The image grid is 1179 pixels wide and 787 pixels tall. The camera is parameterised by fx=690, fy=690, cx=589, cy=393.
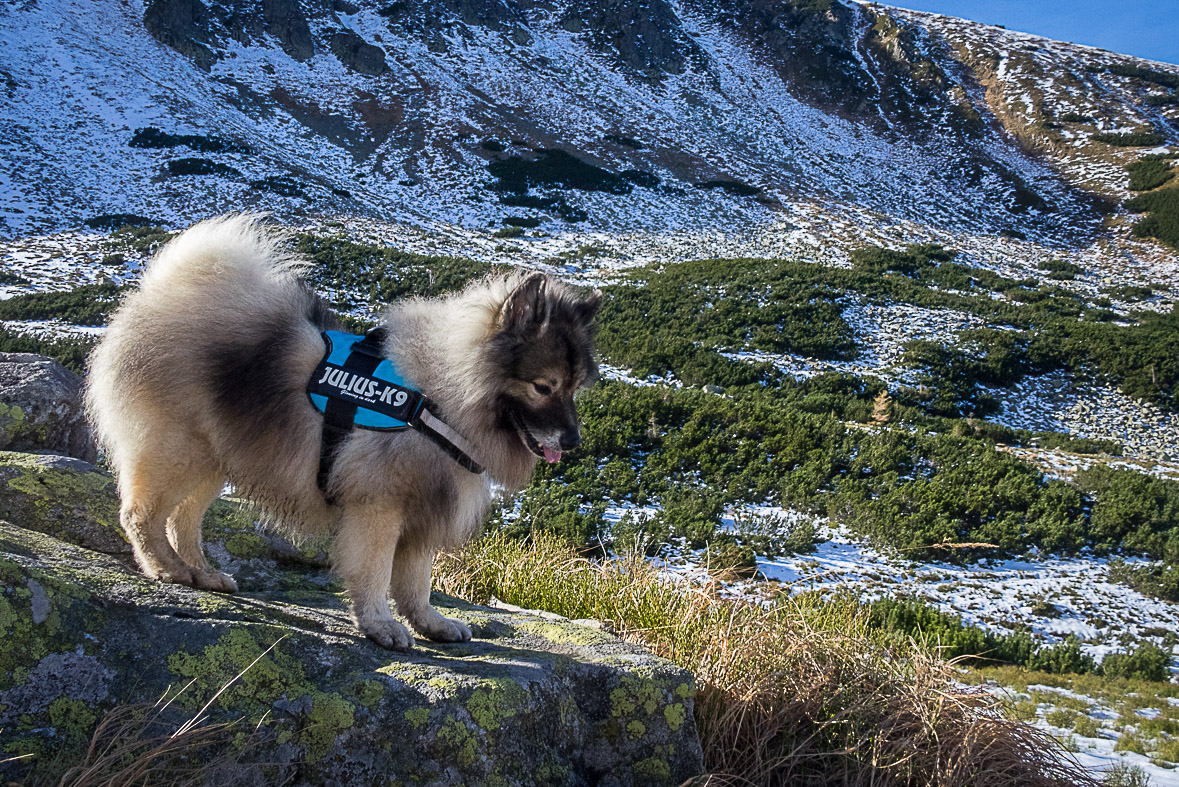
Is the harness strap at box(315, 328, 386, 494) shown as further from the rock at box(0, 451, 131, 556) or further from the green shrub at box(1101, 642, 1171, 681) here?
the green shrub at box(1101, 642, 1171, 681)

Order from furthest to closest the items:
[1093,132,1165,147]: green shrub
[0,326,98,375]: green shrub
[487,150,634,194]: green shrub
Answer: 1. [1093,132,1165,147]: green shrub
2. [487,150,634,194]: green shrub
3. [0,326,98,375]: green shrub

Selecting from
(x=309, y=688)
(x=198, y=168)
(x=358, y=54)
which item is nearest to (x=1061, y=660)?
(x=309, y=688)

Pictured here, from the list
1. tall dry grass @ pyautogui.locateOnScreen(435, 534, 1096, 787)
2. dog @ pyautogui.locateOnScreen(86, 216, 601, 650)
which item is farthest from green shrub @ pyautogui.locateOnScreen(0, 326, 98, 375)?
tall dry grass @ pyautogui.locateOnScreen(435, 534, 1096, 787)

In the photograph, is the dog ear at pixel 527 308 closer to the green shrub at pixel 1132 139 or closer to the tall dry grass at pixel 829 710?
the tall dry grass at pixel 829 710

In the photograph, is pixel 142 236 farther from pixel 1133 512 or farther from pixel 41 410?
pixel 1133 512

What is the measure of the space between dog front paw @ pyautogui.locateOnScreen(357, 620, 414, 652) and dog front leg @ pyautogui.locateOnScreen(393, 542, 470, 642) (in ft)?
1.04

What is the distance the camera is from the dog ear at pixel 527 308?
9.82 ft

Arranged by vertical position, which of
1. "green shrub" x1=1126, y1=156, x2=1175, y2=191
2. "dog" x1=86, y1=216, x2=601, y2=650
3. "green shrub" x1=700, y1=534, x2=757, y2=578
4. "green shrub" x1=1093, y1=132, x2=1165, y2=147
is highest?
"green shrub" x1=1093, y1=132, x2=1165, y2=147

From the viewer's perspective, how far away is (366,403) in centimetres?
288

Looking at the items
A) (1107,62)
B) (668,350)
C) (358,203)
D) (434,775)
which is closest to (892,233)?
(668,350)

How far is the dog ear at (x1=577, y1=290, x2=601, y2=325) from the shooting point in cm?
331

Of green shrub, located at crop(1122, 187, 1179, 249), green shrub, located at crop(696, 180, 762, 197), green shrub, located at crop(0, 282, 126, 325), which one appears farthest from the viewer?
green shrub, located at crop(696, 180, 762, 197)

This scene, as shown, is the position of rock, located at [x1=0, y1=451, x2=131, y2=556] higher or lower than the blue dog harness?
lower

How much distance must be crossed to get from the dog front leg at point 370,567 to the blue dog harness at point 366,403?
296mm
